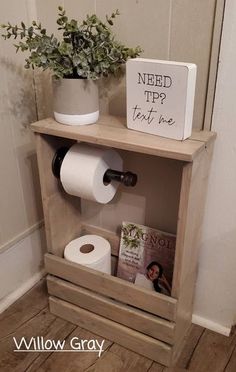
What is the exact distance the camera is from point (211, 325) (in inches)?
42.4

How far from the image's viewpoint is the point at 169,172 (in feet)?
3.04

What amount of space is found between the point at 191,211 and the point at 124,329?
424 millimetres

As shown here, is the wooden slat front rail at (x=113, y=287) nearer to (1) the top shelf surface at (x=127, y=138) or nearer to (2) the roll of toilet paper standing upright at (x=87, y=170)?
(2) the roll of toilet paper standing upright at (x=87, y=170)

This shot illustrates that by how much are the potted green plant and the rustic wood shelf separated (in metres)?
0.06

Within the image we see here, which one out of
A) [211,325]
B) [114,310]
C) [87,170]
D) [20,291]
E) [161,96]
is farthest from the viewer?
[20,291]

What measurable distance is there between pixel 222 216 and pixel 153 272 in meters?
0.27

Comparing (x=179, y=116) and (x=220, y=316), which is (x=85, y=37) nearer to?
(x=179, y=116)

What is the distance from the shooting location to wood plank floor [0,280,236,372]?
96cm

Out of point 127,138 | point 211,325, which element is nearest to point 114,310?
point 211,325

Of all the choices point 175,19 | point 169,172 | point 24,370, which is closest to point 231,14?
point 175,19

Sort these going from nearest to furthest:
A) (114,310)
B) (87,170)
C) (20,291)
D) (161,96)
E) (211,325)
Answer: (161,96) → (87,170) → (114,310) → (211,325) → (20,291)

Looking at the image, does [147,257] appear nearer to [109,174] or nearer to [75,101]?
[109,174]

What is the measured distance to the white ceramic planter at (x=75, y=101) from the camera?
80 centimetres

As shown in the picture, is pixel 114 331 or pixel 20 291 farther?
pixel 20 291
